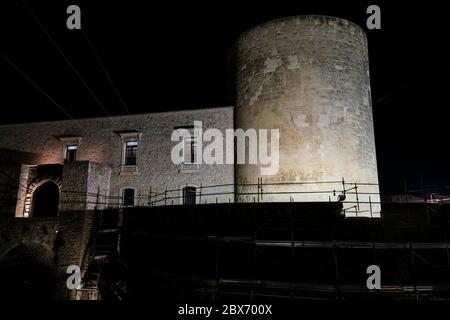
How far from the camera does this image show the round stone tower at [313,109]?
14.5m

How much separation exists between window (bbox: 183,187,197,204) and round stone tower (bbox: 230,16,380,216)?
2.88 m

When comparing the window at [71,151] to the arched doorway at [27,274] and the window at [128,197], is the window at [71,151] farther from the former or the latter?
the arched doorway at [27,274]

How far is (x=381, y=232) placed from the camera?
984cm

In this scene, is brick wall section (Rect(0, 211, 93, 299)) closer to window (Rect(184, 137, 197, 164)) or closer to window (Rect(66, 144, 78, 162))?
window (Rect(66, 144, 78, 162))

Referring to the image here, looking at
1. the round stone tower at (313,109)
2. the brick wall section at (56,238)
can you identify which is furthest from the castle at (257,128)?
the brick wall section at (56,238)

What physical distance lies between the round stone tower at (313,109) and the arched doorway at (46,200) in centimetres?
1030

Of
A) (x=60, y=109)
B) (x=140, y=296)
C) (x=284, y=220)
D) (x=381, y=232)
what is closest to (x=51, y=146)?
(x=60, y=109)

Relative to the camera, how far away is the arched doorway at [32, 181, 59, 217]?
1794cm

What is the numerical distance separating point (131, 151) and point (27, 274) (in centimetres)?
826

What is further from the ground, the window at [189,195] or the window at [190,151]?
the window at [190,151]

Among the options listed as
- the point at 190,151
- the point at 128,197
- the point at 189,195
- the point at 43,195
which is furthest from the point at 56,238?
the point at 190,151

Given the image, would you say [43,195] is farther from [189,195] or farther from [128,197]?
[189,195]
